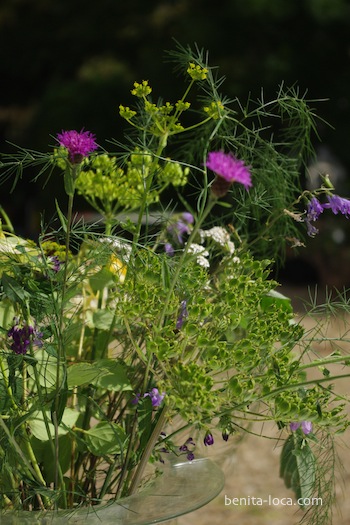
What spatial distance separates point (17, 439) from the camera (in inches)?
30.0

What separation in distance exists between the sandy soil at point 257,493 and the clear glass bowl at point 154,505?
3.92ft

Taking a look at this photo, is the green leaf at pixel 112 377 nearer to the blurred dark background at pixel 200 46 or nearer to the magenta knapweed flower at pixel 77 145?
the magenta knapweed flower at pixel 77 145

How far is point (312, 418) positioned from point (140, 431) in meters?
0.14

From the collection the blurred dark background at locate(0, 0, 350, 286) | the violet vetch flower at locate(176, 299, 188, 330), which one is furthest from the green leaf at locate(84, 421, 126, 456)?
the blurred dark background at locate(0, 0, 350, 286)

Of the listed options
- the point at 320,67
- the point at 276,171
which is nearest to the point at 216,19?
the point at 320,67

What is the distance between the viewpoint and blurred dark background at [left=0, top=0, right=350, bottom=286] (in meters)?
6.21

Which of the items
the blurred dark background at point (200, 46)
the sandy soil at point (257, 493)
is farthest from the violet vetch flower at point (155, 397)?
the blurred dark background at point (200, 46)

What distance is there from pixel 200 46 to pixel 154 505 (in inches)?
232

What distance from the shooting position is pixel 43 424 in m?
0.77

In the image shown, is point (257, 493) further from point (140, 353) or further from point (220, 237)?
point (140, 353)

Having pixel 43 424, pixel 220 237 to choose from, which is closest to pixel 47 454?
pixel 43 424

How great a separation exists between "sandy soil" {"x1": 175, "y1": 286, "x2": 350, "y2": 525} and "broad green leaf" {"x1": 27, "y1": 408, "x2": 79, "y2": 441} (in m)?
1.27

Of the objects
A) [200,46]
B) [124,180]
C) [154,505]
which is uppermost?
[200,46]

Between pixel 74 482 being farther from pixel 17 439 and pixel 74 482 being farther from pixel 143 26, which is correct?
pixel 143 26
